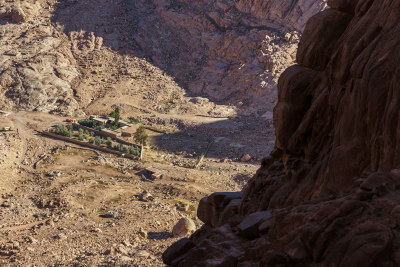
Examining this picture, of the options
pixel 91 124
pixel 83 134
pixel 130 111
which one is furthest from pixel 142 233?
pixel 130 111

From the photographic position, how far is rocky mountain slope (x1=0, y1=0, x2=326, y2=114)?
170 feet

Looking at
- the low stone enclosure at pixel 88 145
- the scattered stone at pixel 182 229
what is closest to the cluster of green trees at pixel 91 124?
the low stone enclosure at pixel 88 145

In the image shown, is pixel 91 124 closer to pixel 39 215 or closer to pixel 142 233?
pixel 39 215

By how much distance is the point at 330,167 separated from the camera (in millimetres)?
10930

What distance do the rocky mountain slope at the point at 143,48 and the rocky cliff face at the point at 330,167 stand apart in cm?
3823

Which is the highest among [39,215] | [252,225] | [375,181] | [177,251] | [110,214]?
[375,181]

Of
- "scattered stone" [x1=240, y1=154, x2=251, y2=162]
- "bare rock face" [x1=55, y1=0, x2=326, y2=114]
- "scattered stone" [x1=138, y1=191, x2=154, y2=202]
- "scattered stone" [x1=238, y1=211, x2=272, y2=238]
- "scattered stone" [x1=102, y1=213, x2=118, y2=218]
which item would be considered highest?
"bare rock face" [x1=55, y1=0, x2=326, y2=114]

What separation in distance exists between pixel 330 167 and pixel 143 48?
5264cm

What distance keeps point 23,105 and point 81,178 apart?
68.1ft

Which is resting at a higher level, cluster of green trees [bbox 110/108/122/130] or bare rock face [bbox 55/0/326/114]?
bare rock face [bbox 55/0/326/114]

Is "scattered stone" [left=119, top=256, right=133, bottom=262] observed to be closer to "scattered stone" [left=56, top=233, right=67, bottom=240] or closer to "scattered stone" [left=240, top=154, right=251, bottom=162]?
"scattered stone" [left=56, top=233, right=67, bottom=240]

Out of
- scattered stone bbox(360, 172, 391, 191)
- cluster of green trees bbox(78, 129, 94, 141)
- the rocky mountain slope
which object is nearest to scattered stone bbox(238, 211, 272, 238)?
scattered stone bbox(360, 172, 391, 191)

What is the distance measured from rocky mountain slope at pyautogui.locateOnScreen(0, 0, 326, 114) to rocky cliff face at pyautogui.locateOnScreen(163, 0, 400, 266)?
3823cm

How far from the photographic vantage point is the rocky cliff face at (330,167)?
25.1ft
